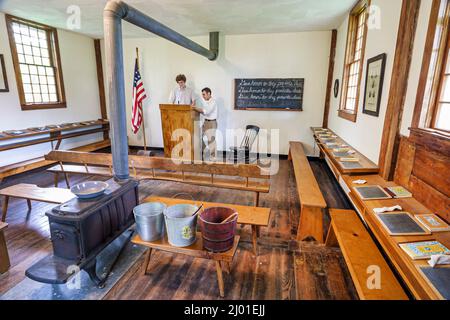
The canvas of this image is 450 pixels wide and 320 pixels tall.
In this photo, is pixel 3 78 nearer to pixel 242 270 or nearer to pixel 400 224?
pixel 242 270

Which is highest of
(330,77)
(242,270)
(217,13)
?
(217,13)

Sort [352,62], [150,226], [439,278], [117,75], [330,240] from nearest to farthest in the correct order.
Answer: [439,278] < [150,226] < [117,75] < [330,240] < [352,62]

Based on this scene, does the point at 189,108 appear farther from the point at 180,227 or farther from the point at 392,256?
the point at 392,256

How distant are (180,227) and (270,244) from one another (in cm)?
121

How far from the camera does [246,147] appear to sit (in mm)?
5457

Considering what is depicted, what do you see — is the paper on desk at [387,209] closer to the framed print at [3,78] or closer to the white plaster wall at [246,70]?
the white plaster wall at [246,70]

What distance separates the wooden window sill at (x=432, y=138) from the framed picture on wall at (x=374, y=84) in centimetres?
83

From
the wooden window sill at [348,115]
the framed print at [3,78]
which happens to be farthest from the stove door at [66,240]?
the framed print at [3,78]

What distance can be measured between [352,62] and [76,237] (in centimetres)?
453

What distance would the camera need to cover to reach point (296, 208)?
3.45 m

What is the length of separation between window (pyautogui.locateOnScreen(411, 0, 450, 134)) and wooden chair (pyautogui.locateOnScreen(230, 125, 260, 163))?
3.63 metres

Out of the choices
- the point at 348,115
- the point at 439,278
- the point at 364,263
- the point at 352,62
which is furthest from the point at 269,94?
the point at 439,278

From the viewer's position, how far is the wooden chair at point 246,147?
5.44 meters

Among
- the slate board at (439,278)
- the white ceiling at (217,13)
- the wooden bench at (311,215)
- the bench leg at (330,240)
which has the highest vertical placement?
the white ceiling at (217,13)
